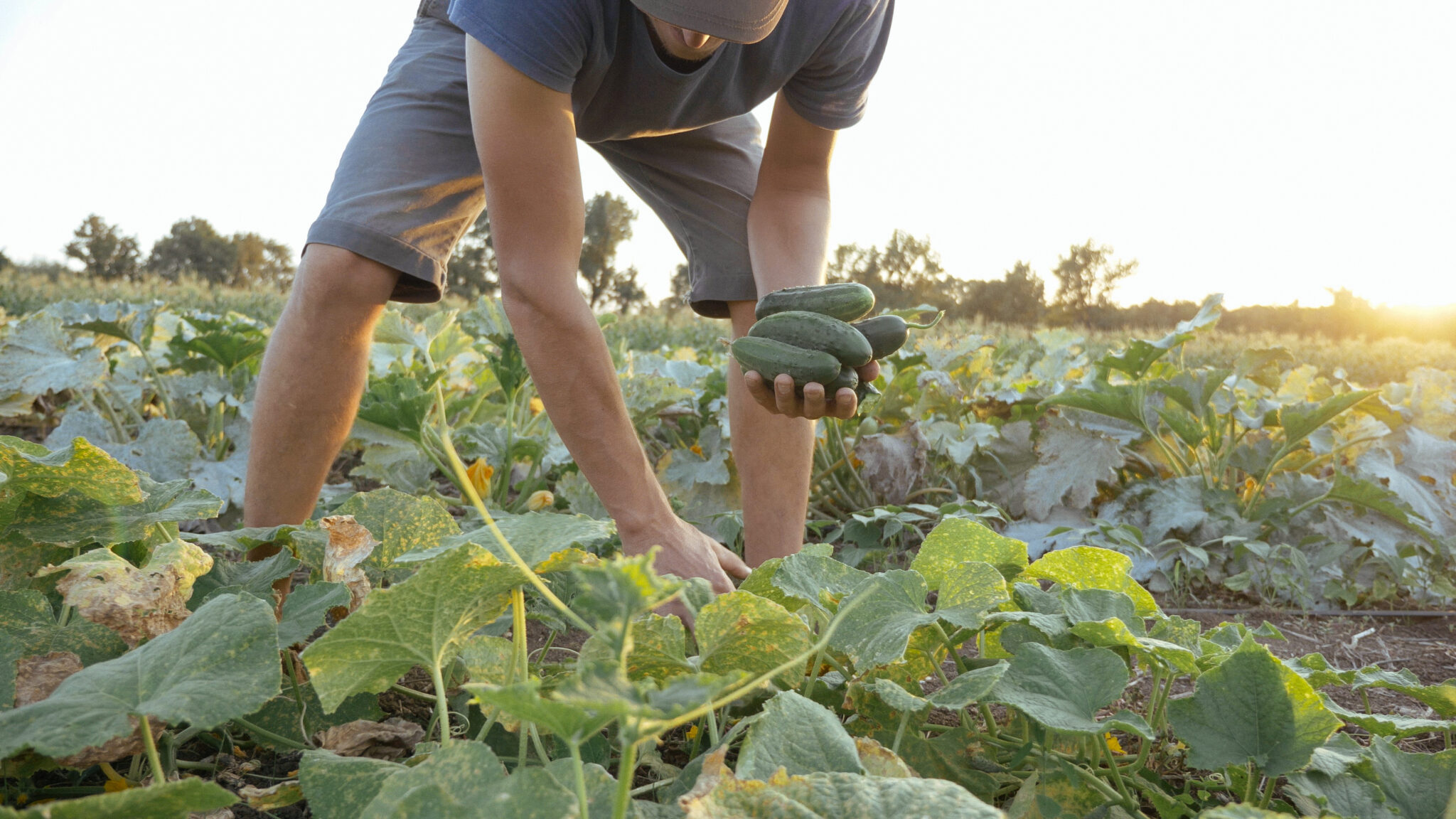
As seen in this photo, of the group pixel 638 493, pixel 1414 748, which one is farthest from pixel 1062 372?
pixel 638 493

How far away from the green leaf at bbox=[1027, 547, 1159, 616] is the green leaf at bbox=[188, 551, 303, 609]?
3.58 ft

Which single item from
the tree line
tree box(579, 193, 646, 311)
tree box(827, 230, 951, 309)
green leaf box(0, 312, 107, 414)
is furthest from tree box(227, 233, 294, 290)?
green leaf box(0, 312, 107, 414)

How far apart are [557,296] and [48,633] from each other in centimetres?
95

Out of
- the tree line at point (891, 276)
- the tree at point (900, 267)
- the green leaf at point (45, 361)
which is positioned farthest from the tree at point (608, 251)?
the green leaf at point (45, 361)

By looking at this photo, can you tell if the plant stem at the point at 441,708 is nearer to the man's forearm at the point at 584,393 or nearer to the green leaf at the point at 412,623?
the green leaf at the point at 412,623

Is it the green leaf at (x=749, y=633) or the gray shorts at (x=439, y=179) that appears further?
the gray shorts at (x=439, y=179)

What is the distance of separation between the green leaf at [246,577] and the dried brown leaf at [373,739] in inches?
9.1

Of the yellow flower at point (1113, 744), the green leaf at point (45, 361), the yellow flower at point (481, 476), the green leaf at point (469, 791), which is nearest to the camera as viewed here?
the green leaf at point (469, 791)

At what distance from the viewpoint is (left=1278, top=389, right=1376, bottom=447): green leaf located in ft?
9.31

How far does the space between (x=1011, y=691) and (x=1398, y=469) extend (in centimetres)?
288

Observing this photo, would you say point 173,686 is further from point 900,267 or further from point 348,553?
point 900,267

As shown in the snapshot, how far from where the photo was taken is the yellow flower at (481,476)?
281 centimetres

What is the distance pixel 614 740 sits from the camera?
123 centimetres

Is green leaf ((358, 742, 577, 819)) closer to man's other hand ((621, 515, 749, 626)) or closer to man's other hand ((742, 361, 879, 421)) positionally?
man's other hand ((621, 515, 749, 626))
